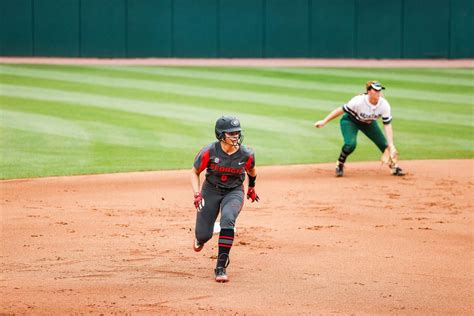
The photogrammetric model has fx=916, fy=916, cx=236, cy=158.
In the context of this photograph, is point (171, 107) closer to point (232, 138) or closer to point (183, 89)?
point (183, 89)

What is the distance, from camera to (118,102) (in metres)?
20.9

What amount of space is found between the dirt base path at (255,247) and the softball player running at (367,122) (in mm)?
346

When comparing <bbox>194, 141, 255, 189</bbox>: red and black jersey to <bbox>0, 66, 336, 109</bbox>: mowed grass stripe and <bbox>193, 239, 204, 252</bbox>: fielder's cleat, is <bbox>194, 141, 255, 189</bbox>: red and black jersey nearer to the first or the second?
<bbox>193, 239, 204, 252</bbox>: fielder's cleat

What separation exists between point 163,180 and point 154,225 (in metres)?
2.93

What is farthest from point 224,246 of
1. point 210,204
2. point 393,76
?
point 393,76

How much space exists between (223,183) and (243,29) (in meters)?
22.8

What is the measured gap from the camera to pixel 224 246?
26.6 feet

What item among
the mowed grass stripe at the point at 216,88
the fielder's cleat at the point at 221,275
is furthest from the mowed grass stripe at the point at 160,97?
the fielder's cleat at the point at 221,275

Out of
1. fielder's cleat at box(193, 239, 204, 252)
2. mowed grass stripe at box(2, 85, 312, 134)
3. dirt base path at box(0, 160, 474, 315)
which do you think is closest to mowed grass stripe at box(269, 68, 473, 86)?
mowed grass stripe at box(2, 85, 312, 134)

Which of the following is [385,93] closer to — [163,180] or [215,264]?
[163,180]

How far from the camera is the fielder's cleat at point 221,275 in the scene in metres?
8.02

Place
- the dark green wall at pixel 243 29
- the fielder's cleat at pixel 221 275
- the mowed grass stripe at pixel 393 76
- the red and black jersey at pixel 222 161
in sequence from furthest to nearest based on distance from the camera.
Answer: the dark green wall at pixel 243 29
the mowed grass stripe at pixel 393 76
the red and black jersey at pixel 222 161
the fielder's cleat at pixel 221 275

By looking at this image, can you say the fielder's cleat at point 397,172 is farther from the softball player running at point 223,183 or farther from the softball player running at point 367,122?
the softball player running at point 223,183

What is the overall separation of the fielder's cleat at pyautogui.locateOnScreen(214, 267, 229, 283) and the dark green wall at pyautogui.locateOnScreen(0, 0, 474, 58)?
23330 mm
